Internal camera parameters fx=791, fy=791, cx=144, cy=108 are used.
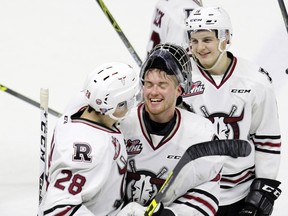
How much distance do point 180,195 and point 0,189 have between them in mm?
2173

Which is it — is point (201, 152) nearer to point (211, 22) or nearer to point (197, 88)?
point (197, 88)

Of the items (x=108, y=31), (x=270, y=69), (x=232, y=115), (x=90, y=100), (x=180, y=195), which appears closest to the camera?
(x=90, y=100)

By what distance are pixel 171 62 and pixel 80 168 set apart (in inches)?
19.3

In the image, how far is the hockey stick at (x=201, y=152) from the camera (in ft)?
7.91

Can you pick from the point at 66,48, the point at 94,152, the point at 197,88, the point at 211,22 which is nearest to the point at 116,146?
the point at 94,152

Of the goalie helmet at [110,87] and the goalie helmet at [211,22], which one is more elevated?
the goalie helmet at [211,22]

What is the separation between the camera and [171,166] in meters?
2.54

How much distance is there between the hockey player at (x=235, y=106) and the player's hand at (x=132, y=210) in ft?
2.22

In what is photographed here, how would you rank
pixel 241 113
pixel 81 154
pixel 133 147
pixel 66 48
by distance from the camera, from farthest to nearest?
1. pixel 66 48
2. pixel 241 113
3. pixel 133 147
4. pixel 81 154

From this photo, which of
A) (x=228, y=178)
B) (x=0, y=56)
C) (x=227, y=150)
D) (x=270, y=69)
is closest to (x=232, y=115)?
(x=228, y=178)

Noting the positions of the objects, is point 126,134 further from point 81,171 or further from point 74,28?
point 74,28

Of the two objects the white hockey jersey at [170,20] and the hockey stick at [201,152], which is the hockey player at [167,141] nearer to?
the hockey stick at [201,152]

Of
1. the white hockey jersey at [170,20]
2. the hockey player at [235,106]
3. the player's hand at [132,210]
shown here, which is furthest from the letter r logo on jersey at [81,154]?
the white hockey jersey at [170,20]

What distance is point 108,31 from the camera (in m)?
6.37
